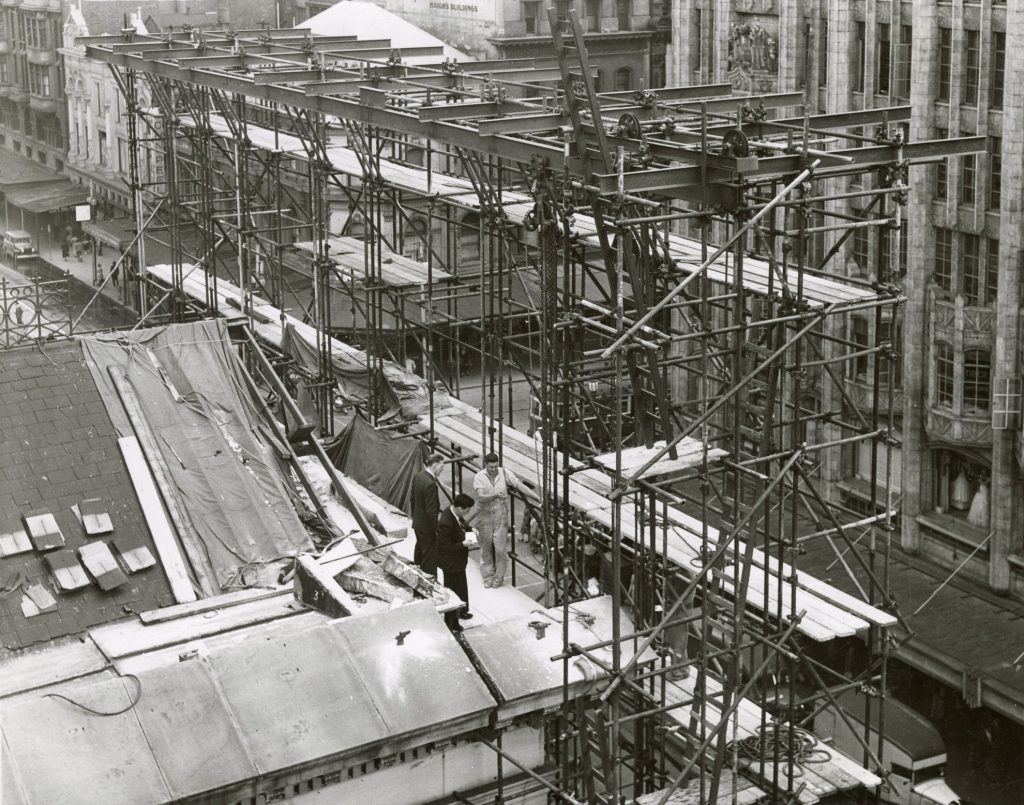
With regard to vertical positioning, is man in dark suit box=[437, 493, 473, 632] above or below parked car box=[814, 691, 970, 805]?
above

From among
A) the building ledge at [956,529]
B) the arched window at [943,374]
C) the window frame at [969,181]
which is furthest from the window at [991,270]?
the building ledge at [956,529]

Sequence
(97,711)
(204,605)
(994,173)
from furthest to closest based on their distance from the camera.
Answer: (994,173) < (204,605) < (97,711)

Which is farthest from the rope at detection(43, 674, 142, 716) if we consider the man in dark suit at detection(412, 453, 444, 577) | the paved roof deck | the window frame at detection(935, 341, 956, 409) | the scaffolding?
the window frame at detection(935, 341, 956, 409)

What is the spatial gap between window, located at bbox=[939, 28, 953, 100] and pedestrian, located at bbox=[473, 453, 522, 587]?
86.9ft

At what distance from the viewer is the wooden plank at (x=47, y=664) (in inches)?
854

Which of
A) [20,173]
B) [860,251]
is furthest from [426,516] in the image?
[20,173]

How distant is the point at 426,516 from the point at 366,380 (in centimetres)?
1111

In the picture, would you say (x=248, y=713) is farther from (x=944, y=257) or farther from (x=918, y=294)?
(x=944, y=257)

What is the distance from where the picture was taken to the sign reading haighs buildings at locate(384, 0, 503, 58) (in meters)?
71.6

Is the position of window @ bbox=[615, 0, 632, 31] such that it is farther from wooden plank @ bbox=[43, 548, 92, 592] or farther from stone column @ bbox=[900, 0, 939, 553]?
wooden plank @ bbox=[43, 548, 92, 592]

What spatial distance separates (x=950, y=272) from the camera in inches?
1895

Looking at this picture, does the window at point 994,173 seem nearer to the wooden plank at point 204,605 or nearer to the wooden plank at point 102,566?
the wooden plank at point 204,605

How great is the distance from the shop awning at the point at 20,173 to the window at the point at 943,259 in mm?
49178

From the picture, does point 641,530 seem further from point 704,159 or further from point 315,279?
point 315,279
